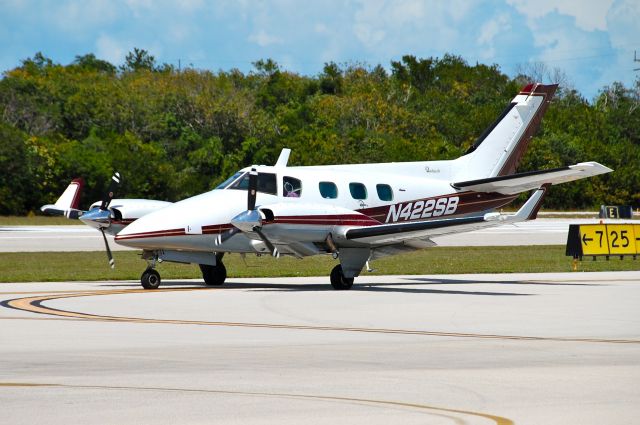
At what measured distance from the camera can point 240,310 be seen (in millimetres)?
20344

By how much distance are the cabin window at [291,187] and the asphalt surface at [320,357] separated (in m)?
2.45

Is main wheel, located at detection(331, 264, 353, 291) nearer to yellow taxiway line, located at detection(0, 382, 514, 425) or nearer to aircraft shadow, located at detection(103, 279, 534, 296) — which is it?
aircraft shadow, located at detection(103, 279, 534, 296)

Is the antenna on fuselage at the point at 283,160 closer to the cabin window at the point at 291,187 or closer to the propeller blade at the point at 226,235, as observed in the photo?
the cabin window at the point at 291,187

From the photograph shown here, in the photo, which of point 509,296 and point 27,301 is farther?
point 509,296

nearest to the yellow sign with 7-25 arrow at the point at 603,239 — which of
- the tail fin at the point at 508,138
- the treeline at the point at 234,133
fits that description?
the tail fin at the point at 508,138

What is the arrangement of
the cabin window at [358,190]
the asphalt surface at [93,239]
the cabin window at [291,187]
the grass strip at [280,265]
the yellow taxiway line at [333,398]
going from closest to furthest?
the yellow taxiway line at [333,398], the cabin window at [291,187], the cabin window at [358,190], the grass strip at [280,265], the asphalt surface at [93,239]

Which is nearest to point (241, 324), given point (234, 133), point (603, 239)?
point (603, 239)

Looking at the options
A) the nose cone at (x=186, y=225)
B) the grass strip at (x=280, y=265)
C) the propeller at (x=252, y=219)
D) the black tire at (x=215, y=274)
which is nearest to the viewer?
the propeller at (x=252, y=219)

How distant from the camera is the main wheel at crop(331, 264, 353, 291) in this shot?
1017 inches

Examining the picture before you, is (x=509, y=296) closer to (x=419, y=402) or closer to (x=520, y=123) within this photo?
Answer: (x=520, y=123)

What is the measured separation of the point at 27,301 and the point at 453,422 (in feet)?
47.6

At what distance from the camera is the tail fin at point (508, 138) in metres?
29.4

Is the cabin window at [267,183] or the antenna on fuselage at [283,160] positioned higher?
the antenna on fuselage at [283,160]

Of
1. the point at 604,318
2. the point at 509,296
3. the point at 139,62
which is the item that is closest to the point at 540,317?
the point at 604,318
